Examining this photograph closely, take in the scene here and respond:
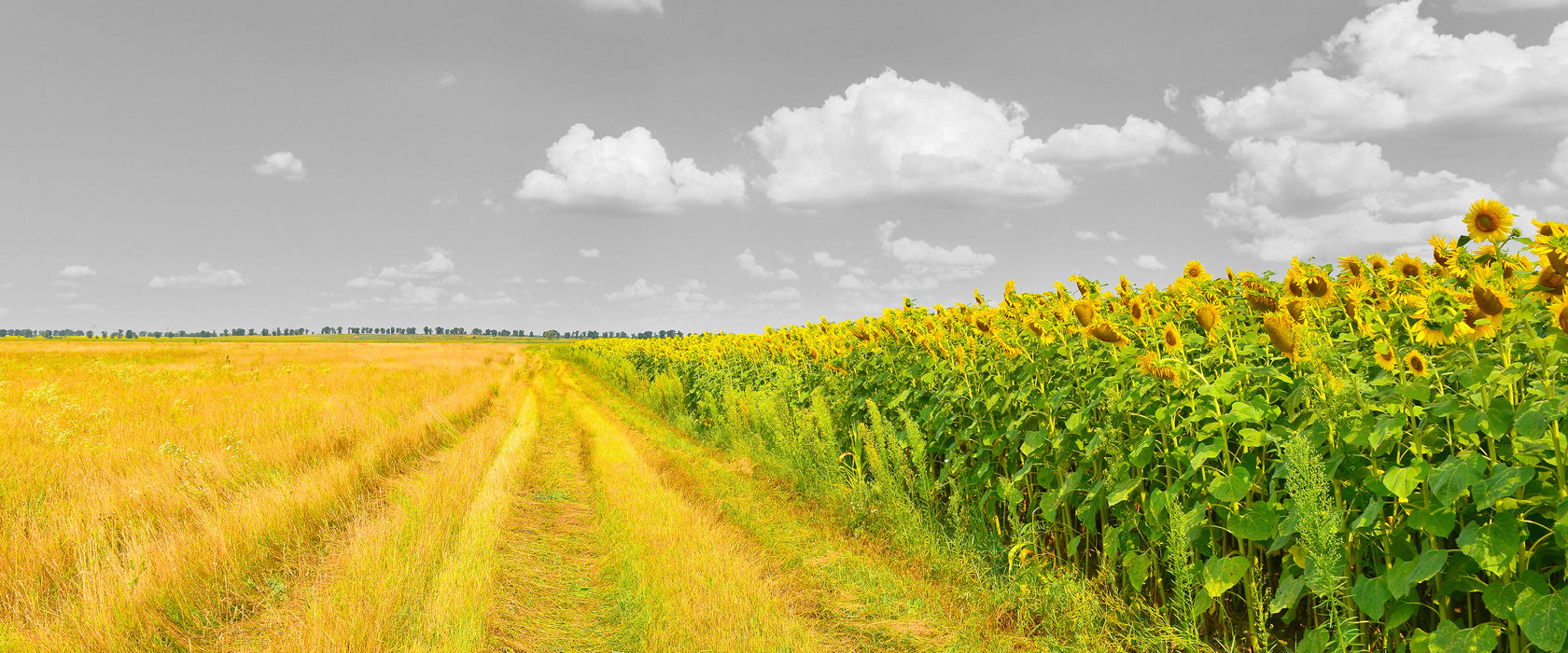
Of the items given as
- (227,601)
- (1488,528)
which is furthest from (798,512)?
(1488,528)

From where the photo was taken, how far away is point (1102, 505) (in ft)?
14.5

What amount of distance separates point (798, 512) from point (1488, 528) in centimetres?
537

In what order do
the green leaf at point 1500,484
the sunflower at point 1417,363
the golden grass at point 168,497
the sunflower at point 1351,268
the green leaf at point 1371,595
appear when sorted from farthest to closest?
the golden grass at point 168,497 < the sunflower at point 1351,268 < the green leaf at point 1371,595 < the sunflower at point 1417,363 < the green leaf at point 1500,484

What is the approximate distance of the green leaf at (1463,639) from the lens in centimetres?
256

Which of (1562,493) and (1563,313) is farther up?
(1563,313)

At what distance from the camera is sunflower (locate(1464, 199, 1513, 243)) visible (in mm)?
2943

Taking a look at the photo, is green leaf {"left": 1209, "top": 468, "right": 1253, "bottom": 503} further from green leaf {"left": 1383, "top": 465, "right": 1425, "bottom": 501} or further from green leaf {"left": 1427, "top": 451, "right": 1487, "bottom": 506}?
green leaf {"left": 1427, "top": 451, "right": 1487, "bottom": 506}

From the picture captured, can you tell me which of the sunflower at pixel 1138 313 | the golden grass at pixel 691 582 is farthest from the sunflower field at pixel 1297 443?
the golden grass at pixel 691 582

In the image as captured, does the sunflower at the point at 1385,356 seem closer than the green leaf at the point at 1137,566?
Yes

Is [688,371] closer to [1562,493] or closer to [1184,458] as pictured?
[1184,458]

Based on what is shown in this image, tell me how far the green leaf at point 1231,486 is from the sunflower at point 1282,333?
625 mm

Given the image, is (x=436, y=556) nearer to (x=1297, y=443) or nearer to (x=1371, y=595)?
(x=1297, y=443)

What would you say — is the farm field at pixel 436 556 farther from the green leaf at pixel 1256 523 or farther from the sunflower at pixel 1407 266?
the sunflower at pixel 1407 266

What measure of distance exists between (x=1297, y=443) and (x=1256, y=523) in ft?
2.96
